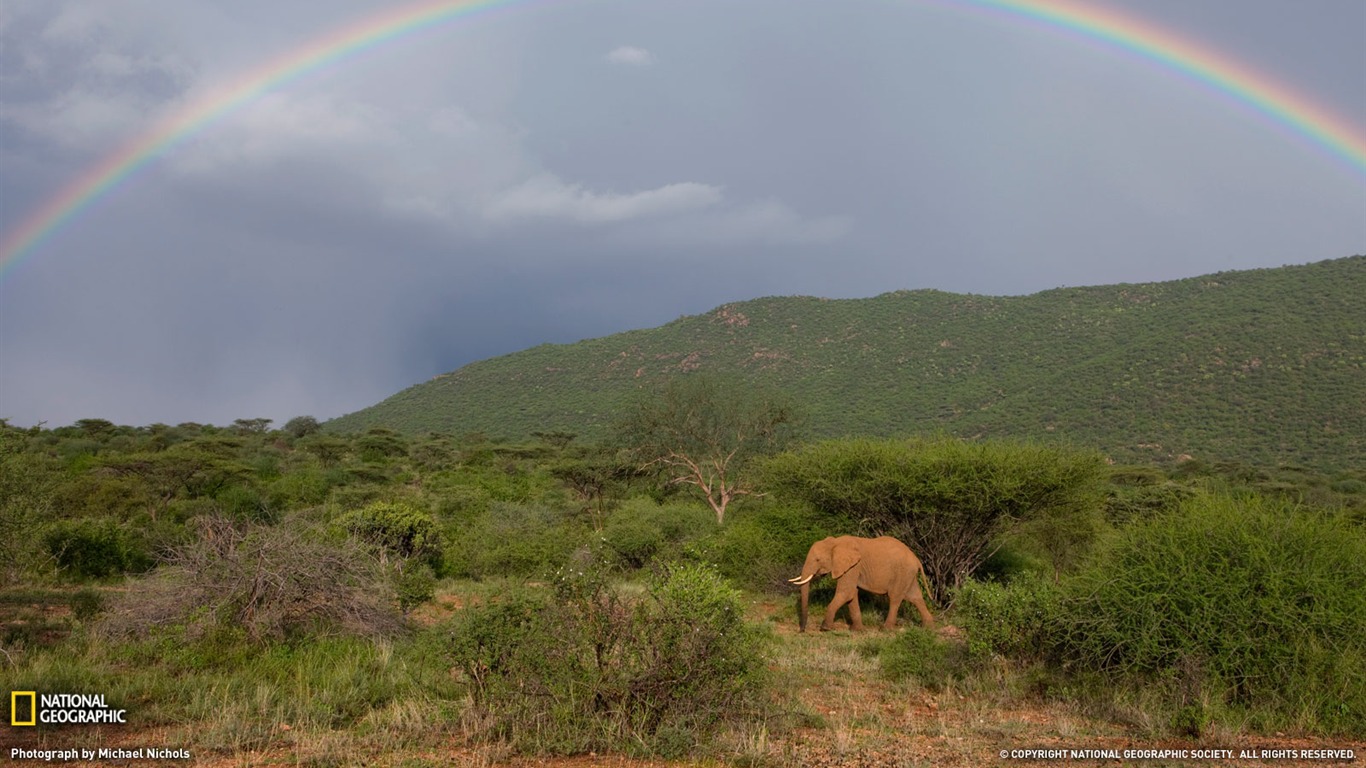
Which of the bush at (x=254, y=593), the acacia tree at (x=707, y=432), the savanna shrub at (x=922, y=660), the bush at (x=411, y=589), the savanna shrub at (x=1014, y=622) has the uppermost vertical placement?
the acacia tree at (x=707, y=432)

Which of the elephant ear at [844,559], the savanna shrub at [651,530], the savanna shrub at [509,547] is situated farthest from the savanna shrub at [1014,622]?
the savanna shrub at [509,547]

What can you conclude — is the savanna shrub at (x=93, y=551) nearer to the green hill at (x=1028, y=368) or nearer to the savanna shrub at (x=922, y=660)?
the savanna shrub at (x=922, y=660)

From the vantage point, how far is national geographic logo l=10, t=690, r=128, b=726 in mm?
7453

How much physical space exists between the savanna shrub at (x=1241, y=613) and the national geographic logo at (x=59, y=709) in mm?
9668

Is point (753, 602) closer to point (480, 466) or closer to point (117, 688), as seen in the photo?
point (117, 688)

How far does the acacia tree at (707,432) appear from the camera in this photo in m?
36.3

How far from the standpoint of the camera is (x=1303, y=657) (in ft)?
28.0

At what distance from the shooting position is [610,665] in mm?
7445

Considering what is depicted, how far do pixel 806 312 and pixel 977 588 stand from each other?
281 feet

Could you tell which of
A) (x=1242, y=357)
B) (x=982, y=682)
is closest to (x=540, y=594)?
(x=982, y=682)

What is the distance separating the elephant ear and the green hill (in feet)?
135

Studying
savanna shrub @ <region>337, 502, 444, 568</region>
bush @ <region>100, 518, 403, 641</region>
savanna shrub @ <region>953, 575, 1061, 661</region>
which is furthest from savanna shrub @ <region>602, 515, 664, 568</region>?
savanna shrub @ <region>953, 575, 1061, 661</region>

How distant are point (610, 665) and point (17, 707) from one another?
5329mm

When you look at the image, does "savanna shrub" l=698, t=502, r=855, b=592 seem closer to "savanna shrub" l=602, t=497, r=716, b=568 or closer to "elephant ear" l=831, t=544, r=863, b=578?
"savanna shrub" l=602, t=497, r=716, b=568
